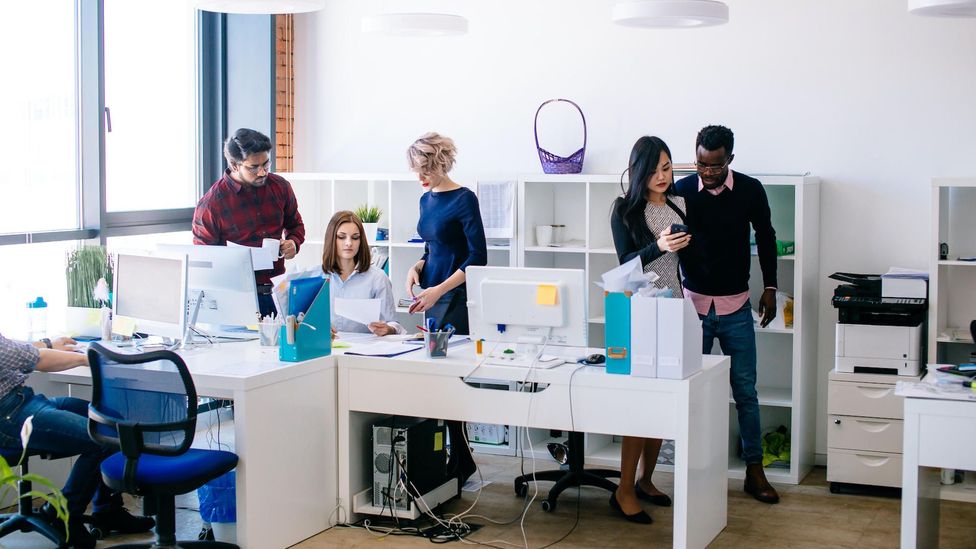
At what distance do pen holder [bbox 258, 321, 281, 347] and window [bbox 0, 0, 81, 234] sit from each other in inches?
65.0

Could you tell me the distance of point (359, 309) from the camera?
4.84 m

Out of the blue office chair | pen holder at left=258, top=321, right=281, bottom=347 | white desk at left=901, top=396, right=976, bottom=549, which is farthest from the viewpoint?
pen holder at left=258, top=321, right=281, bottom=347

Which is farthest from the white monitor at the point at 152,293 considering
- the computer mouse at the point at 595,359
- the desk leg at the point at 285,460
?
the computer mouse at the point at 595,359

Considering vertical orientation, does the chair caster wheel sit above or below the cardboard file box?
below

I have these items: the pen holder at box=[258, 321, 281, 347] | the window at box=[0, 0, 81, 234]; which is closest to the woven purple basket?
the pen holder at box=[258, 321, 281, 347]

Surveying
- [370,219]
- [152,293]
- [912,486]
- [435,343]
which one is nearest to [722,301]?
[435,343]

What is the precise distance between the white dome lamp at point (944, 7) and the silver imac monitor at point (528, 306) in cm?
161

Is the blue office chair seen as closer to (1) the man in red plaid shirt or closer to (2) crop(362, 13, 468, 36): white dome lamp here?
(1) the man in red plaid shirt

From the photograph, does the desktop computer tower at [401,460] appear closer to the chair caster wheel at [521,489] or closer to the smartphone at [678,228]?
the chair caster wheel at [521,489]

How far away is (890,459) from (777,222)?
136cm

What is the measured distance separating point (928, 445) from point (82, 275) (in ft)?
12.6

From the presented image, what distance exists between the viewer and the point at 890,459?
5000 millimetres

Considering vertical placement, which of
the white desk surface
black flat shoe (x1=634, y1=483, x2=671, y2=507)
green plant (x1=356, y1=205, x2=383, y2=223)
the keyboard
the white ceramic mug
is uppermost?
green plant (x1=356, y1=205, x2=383, y2=223)

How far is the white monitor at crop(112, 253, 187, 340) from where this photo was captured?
4.41 m
